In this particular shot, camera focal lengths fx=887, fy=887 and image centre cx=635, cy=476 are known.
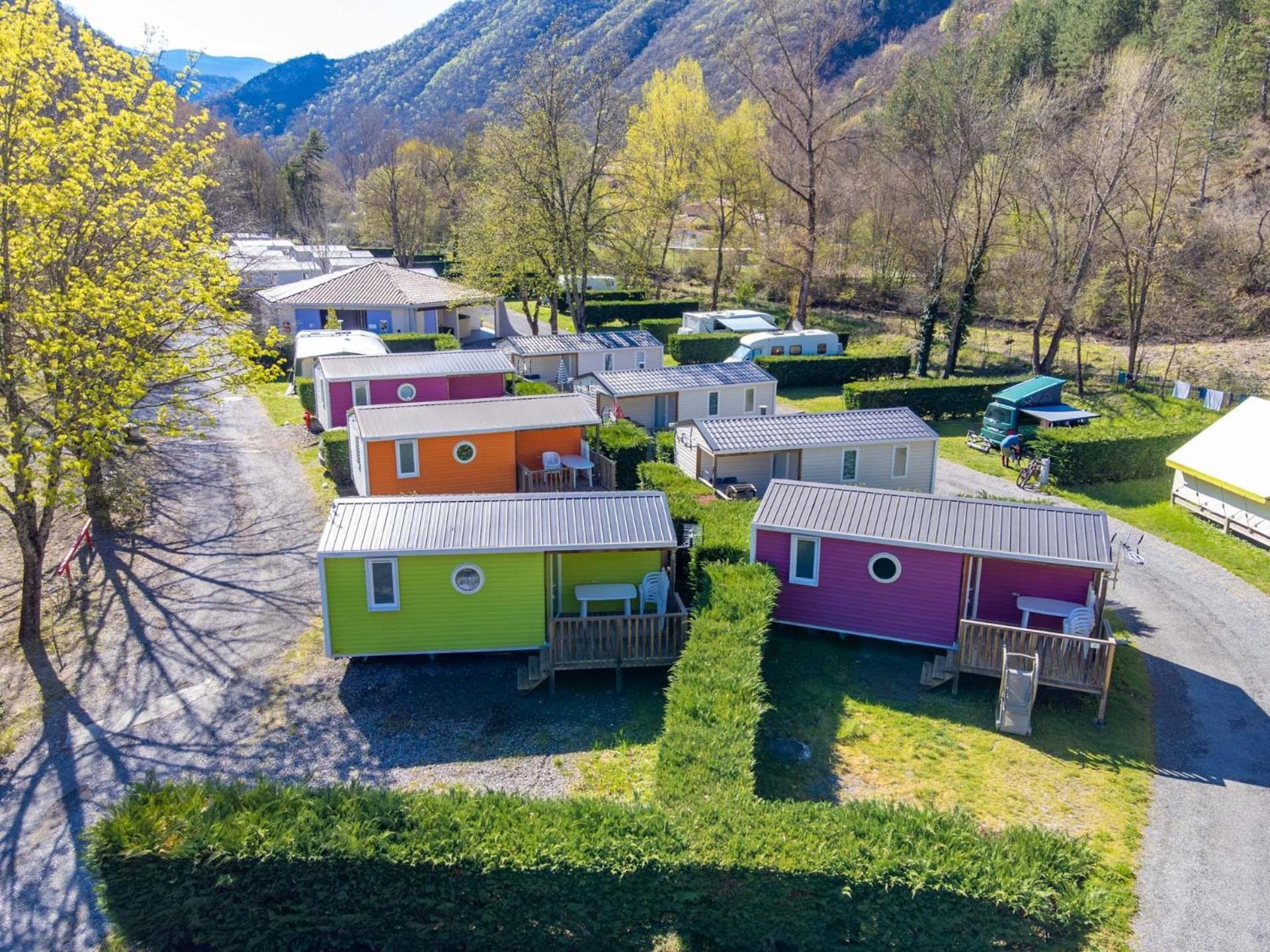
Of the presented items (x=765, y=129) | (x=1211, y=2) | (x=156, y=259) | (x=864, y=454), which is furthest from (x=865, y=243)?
(x=156, y=259)

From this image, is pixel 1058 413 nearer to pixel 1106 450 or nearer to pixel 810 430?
pixel 1106 450

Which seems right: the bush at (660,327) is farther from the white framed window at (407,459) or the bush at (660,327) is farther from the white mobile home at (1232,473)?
the white mobile home at (1232,473)

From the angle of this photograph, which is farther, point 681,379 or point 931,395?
point 931,395

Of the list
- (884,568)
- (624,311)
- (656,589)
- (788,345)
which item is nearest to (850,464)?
(884,568)

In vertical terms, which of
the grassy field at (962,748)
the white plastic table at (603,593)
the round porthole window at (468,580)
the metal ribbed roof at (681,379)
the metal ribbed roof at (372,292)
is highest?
the metal ribbed roof at (372,292)

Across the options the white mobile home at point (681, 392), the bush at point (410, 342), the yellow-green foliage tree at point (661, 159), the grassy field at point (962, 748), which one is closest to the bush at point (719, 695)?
the grassy field at point (962, 748)
